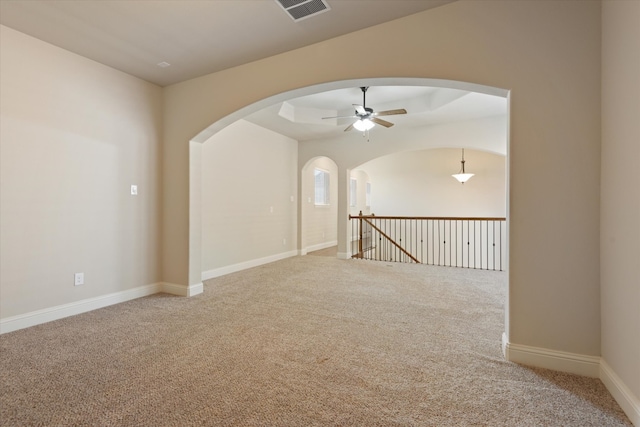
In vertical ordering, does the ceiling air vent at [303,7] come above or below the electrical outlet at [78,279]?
above

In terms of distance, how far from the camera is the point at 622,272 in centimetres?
162

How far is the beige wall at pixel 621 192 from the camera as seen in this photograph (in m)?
1.49

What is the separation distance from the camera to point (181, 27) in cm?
257

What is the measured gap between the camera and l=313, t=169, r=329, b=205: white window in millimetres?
8078

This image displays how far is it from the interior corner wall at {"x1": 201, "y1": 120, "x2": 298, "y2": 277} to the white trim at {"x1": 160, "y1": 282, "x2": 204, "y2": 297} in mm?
670

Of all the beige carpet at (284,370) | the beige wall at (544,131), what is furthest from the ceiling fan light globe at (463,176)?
the beige wall at (544,131)

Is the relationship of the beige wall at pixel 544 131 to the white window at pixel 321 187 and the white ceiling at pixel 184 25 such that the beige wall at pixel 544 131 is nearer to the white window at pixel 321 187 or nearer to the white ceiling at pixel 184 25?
the white ceiling at pixel 184 25

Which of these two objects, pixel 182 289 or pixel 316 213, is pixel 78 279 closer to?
pixel 182 289

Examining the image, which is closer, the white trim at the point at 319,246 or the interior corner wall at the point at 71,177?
the interior corner wall at the point at 71,177

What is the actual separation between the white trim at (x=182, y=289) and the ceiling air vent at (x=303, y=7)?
320 centimetres

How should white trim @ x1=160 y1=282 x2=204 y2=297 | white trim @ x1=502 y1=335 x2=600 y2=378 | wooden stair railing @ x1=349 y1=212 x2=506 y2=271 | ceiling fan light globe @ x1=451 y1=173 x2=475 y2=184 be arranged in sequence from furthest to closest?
wooden stair railing @ x1=349 y1=212 x2=506 y2=271, ceiling fan light globe @ x1=451 y1=173 x2=475 y2=184, white trim @ x1=160 y1=282 x2=204 y2=297, white trim @ x1=502 y1=335 x2=600 y2=378

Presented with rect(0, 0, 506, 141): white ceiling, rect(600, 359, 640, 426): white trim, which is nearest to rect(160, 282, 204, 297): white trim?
rect(0, 0, 506, 141): white ceiling

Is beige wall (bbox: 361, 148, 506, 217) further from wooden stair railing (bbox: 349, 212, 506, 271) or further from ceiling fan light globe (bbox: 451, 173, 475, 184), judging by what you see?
ceiling fan light globe (bbox: 451, 173, 475, 184)

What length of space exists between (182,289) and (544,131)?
4.01m
